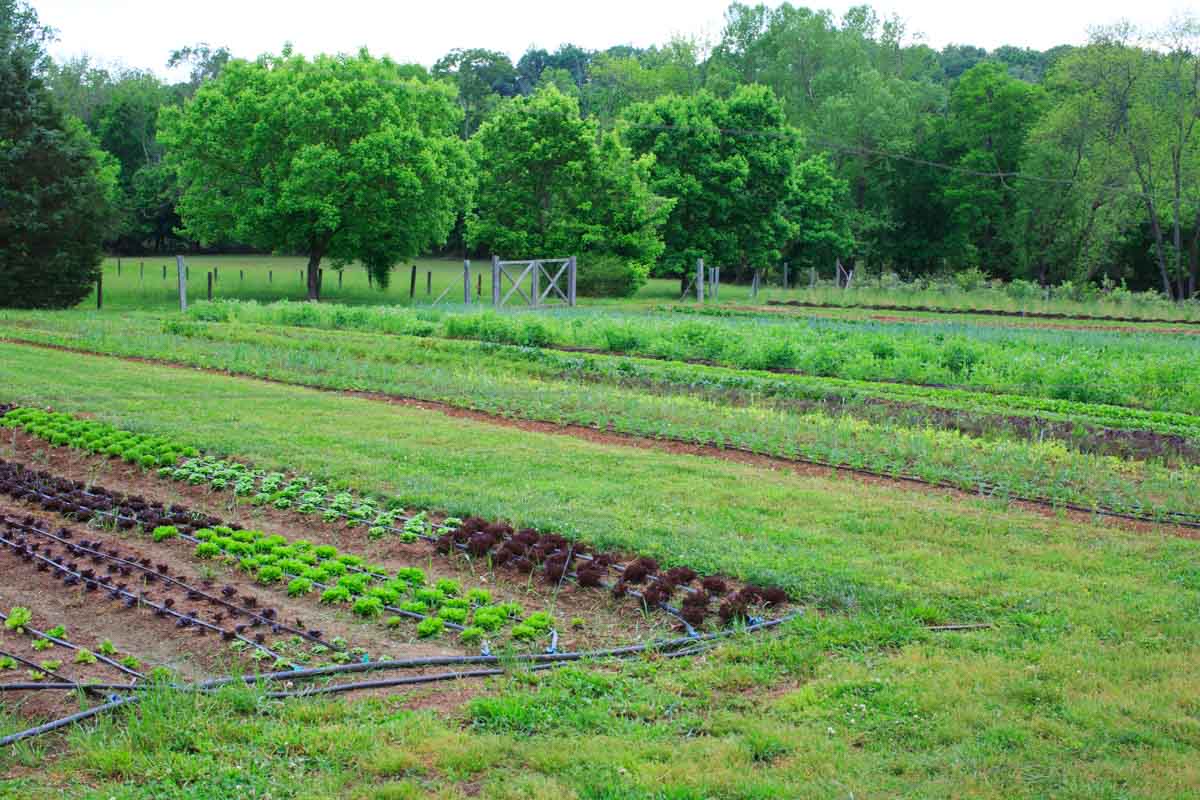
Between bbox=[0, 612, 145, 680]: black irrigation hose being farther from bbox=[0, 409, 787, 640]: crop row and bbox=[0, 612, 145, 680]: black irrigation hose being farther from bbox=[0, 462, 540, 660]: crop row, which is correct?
bbox=[0, 409, 787, 640]: crop row

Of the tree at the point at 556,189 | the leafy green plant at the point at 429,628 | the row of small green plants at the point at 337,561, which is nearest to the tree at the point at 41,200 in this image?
the tree at the point at 556,189

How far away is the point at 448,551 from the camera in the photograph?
327 inches

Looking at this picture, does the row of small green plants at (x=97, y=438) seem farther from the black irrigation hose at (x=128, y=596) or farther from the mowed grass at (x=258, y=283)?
the mowed grass at (x=258, y=283)


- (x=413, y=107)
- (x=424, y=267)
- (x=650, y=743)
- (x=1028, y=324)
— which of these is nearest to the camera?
(x=650, y=743)

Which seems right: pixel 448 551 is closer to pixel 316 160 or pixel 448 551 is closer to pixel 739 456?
pixel 739 456

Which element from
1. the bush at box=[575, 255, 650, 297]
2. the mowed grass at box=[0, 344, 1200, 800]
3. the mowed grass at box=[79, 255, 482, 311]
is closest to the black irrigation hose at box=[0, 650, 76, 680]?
the mowed grass at box=[0, 344, 1200, 800]

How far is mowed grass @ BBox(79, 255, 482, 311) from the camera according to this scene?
43.0m

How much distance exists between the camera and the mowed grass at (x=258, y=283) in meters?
43.0

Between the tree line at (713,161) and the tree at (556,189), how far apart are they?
0.10m

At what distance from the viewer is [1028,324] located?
32.8 metres

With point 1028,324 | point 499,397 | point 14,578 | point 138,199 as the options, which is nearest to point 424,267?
point 138,199

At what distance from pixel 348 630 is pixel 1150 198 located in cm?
5228

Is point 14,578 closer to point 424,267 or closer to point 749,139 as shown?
point 749,139

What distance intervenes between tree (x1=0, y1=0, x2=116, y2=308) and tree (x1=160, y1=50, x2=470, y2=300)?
448 centimetres
